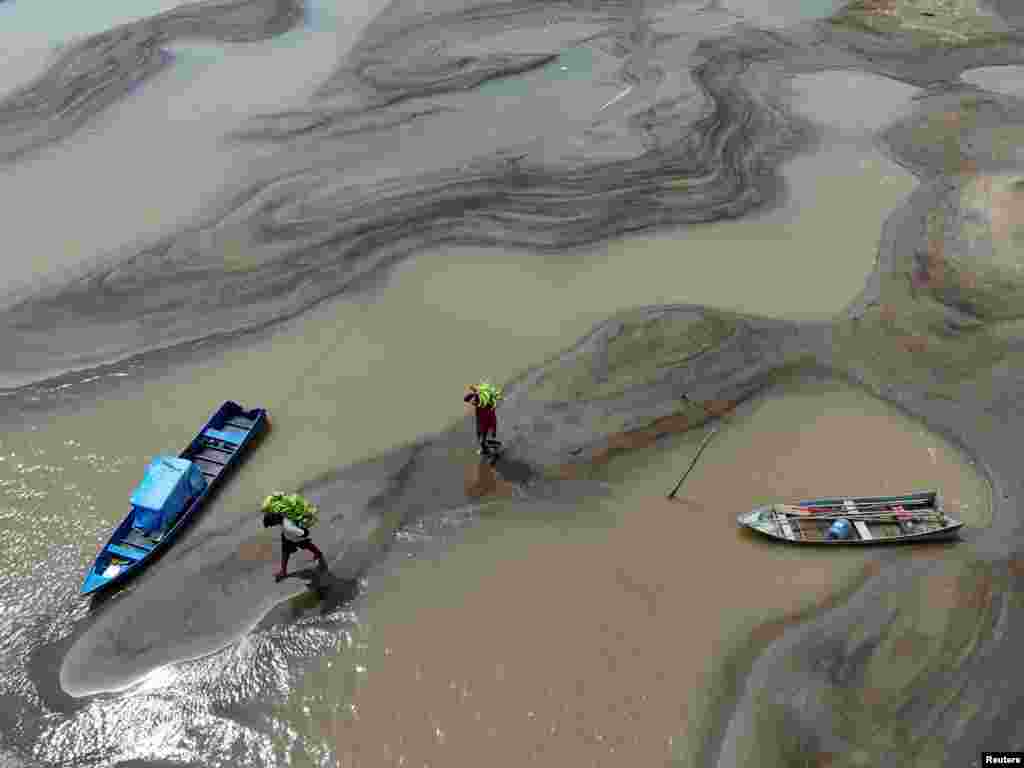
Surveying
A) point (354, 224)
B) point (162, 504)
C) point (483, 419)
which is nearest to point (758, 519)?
point (483, 419)

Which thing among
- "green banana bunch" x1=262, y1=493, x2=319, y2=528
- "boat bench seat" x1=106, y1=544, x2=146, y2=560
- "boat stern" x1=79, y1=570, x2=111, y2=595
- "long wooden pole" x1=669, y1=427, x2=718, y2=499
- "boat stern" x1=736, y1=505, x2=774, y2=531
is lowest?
"boat stern" x1=736, y1=505, x2=774, y2=531

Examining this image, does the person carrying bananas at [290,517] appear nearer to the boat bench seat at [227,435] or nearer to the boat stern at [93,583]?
the boat stern at [93,583]

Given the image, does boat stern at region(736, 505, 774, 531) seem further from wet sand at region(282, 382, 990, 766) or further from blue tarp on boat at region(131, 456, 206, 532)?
blue tarp on boat at region(131, 456, 206, 532)

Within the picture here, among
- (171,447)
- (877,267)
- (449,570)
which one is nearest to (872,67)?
(877,267)

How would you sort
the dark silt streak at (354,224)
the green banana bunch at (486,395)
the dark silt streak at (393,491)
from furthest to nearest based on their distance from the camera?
1. the dark silt streak at (354,224)
2. the green banana bunch at (486,395)
3. the dark silt streak at (393,491)

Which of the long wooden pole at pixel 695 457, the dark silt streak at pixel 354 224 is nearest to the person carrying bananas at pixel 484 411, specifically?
the long wooden pole at pixel 695 457

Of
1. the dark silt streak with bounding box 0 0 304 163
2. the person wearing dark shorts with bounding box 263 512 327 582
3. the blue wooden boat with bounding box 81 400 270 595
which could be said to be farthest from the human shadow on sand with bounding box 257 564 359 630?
the dark silt streak with bounding box 0 0 304 163
